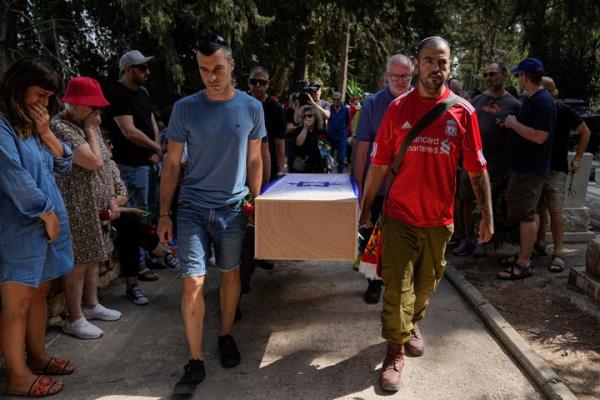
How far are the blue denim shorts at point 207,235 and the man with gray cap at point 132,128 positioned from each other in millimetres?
1990

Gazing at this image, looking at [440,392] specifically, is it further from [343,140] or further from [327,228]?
[343,140]

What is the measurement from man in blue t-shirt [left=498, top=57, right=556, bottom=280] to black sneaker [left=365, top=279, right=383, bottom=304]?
139 cm

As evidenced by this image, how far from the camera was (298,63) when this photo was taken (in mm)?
19047

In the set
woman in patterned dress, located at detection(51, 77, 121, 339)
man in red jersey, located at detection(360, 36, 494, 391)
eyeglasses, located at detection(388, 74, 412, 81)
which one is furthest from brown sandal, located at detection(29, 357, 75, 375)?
eyeglasses, located at detection(388, 74, 412, 81)

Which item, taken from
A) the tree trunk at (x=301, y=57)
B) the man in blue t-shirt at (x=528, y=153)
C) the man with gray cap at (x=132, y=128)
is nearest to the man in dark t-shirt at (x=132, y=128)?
the man with gray cap at (x=132, y=128)

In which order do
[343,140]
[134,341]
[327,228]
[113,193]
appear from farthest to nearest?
[343,140], [113,193], [134,341], [327,228]

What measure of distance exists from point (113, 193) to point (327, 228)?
1985 mm

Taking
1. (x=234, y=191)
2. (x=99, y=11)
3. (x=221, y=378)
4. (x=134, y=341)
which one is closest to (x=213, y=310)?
(x=134, y=341)

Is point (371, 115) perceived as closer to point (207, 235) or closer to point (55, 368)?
point (207, 235)

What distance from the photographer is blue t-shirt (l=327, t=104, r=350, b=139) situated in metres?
10.9

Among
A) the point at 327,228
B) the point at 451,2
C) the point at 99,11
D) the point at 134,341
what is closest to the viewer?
the point at 327,228

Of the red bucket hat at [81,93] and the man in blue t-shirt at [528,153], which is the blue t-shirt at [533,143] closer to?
the man in blue t-shirt at [528,153]

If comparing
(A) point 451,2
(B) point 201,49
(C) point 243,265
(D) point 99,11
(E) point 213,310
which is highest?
(A) point 451,2

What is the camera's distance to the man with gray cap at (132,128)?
5004mm
